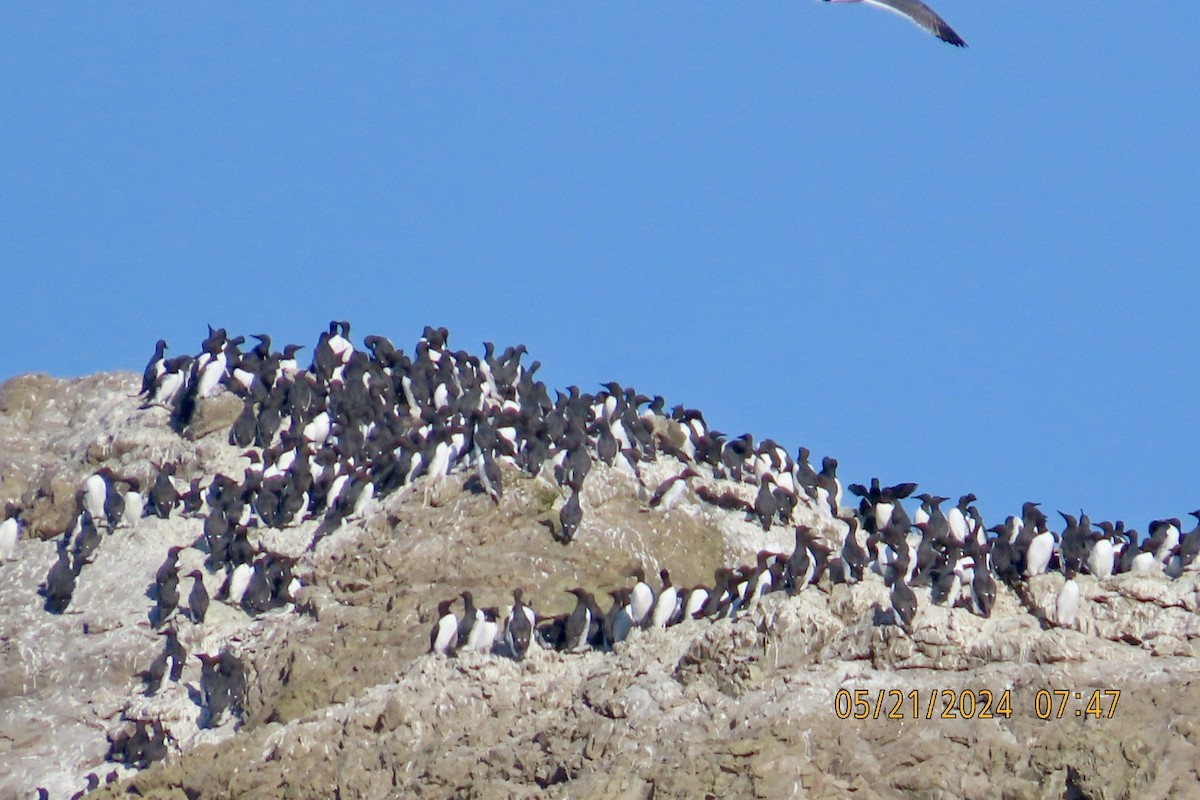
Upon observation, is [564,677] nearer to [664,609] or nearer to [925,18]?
[664,609]

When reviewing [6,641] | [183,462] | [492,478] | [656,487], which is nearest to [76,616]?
[6,641]

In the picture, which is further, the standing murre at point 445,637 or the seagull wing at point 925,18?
the standing murre at point 445,637

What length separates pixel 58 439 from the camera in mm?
30453

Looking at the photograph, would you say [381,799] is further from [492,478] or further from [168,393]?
[168,393]

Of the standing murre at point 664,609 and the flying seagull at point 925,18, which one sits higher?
the flying seagull at point 925,18

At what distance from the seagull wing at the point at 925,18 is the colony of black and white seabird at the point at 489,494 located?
220 inches

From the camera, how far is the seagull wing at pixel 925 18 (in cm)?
2075

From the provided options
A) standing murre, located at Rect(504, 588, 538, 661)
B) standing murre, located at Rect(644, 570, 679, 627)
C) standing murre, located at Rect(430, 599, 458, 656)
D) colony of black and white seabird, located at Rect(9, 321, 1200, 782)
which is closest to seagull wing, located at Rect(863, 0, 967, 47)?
colony of black and white seabird, located at Rect(9, 321, 1200, 782)

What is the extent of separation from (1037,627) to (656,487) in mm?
7584
